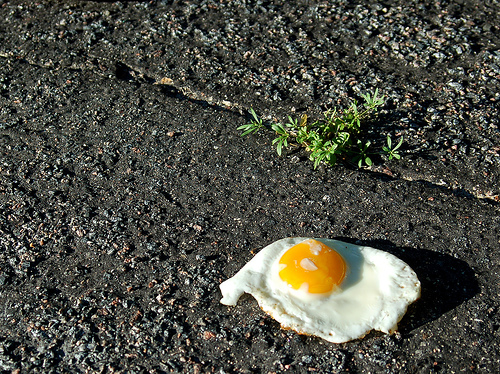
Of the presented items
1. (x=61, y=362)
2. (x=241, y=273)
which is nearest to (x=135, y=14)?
(x=241, y=273)

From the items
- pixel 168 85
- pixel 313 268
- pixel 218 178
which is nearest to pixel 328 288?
pixel 313 268

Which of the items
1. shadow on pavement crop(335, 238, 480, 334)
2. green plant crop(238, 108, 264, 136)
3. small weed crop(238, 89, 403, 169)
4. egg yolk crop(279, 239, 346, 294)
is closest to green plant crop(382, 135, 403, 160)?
small weed crop(238, 89, 403, 169)

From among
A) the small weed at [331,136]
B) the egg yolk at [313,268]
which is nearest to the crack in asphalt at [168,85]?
the small weed at [331,136]

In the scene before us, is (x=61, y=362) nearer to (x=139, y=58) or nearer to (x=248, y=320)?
(x=248, y=320)

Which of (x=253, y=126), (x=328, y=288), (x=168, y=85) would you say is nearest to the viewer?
(x=328, y=288)

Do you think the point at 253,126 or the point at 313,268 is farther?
the point at 253,126

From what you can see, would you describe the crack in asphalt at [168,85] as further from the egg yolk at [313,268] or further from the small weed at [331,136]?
the egg yolk at [313,268]

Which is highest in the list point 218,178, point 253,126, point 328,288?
point 253,126

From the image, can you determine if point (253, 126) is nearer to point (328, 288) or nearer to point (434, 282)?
point (328, 288)
